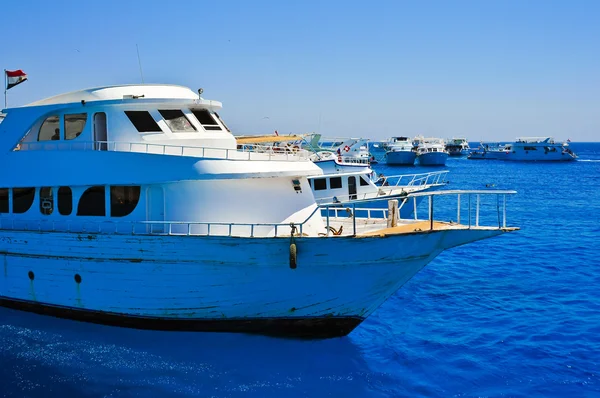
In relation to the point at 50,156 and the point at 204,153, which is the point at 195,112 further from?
the point at 50,156

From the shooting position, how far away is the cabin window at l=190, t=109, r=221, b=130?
41.8 feet

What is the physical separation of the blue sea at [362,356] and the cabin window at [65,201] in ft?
7.99

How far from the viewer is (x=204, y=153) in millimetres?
11781

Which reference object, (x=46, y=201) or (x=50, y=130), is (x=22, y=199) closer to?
(x=46, y=201)

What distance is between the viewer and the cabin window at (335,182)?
2655 centimetres

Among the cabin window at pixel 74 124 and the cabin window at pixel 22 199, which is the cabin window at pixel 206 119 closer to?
the cabin window at pixel 74 124

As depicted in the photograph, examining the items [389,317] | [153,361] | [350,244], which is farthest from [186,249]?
[389,317]

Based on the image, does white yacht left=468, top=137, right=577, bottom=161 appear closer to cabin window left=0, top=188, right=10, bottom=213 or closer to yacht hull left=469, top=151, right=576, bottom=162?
yacht hull left=469, top=151, right=576, bottom=162

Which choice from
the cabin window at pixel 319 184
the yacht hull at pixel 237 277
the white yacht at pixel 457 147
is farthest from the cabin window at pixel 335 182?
the white yacht at pixel 457 147

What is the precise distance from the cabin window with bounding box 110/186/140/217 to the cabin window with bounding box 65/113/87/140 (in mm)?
1682

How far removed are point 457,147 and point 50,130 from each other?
115491 millimetres

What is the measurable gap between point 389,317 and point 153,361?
6117 millimetres

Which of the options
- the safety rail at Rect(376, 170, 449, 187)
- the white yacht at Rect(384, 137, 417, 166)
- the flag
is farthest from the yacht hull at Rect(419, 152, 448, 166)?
the flag

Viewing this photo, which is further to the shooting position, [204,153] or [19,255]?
[19,255]
